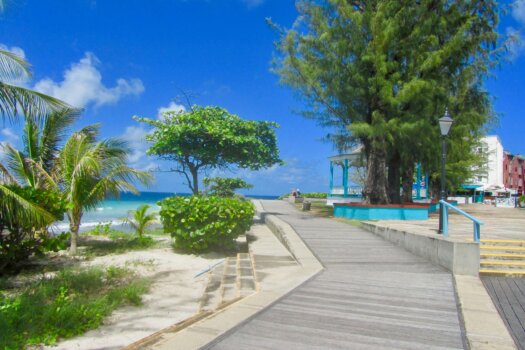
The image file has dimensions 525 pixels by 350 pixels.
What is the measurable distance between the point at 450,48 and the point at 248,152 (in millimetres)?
9805

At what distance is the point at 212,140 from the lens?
16.3 meters

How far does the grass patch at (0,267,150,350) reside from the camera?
514 cm

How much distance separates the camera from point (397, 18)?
16938mm

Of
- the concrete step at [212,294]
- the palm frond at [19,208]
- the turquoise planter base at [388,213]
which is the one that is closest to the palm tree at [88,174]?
the palm frond at [19,208]

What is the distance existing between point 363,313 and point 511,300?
96.0 inches

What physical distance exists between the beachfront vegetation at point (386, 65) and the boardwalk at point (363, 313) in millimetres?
10074

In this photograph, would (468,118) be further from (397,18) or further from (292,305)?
(292,305)

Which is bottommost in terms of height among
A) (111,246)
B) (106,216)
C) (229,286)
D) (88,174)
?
(106,216)

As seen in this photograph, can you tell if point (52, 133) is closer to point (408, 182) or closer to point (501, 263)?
point (501, 263)

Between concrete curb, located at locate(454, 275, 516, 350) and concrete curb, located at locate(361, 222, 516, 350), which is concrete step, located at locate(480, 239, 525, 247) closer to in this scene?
concrete curb, located at locate(361, 222, 516, 350)

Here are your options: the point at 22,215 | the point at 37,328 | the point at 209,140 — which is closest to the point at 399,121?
the point at 209,140

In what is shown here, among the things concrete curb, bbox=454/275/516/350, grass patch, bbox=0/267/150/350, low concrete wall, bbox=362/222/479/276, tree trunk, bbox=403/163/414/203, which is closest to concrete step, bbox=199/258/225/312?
grass patch, bbox=0/267/150/350

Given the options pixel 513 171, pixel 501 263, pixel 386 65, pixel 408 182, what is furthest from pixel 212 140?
pixel 513 171

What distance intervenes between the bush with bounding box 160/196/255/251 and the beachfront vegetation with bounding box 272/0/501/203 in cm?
719
